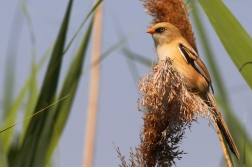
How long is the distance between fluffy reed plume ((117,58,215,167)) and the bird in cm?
87

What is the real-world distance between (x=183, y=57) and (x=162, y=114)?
1.12 meters

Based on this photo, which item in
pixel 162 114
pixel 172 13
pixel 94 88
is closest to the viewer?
pixel 162 114

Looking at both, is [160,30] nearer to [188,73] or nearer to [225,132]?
[188,73]

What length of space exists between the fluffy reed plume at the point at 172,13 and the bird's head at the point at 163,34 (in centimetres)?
43

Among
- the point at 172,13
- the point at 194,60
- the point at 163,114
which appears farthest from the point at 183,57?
the point at 163,114

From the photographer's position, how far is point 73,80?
5.81ft

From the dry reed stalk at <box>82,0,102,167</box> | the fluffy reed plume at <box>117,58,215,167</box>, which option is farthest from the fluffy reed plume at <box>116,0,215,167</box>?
the dry reed stalk at <box>82,0,102,167</box>

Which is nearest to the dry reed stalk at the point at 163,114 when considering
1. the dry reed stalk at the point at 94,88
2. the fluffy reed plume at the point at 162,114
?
the fluffy reed plume at the point at 162,114

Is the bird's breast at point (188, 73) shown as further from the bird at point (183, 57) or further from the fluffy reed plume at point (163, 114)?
the fluffy reed plume at point (163, 114)

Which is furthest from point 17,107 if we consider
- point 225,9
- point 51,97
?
point 225,9

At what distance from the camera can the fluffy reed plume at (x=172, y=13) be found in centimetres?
192

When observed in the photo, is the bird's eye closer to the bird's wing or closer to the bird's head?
the bird's head

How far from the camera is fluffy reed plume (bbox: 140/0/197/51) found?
1.92m

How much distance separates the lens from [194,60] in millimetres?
2512
